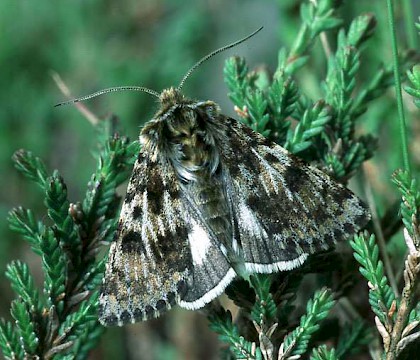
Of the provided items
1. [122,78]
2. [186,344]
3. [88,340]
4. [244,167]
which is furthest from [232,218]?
[122,78]

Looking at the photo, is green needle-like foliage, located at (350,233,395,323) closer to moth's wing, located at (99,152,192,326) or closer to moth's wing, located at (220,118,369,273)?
moth's wing, located at (220,118,369,273)

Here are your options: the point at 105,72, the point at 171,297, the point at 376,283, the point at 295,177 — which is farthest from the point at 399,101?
the point at 105,72

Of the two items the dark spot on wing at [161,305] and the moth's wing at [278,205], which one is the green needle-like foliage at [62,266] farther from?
the moth's wing at [278,205]

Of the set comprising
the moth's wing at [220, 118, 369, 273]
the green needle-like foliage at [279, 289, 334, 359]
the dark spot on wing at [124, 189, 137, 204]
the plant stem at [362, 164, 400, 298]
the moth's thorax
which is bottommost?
the green needle-like foliage at [279, 289, 334, 359]

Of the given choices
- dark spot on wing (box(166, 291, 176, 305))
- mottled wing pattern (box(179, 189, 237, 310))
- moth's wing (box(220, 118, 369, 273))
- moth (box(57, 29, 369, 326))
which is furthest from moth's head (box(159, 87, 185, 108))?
dark spot on wing (box(166, 291, 176, 305))

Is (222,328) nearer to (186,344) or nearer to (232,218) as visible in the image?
(232,218)

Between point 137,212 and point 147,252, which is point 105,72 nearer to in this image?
point 137,212
